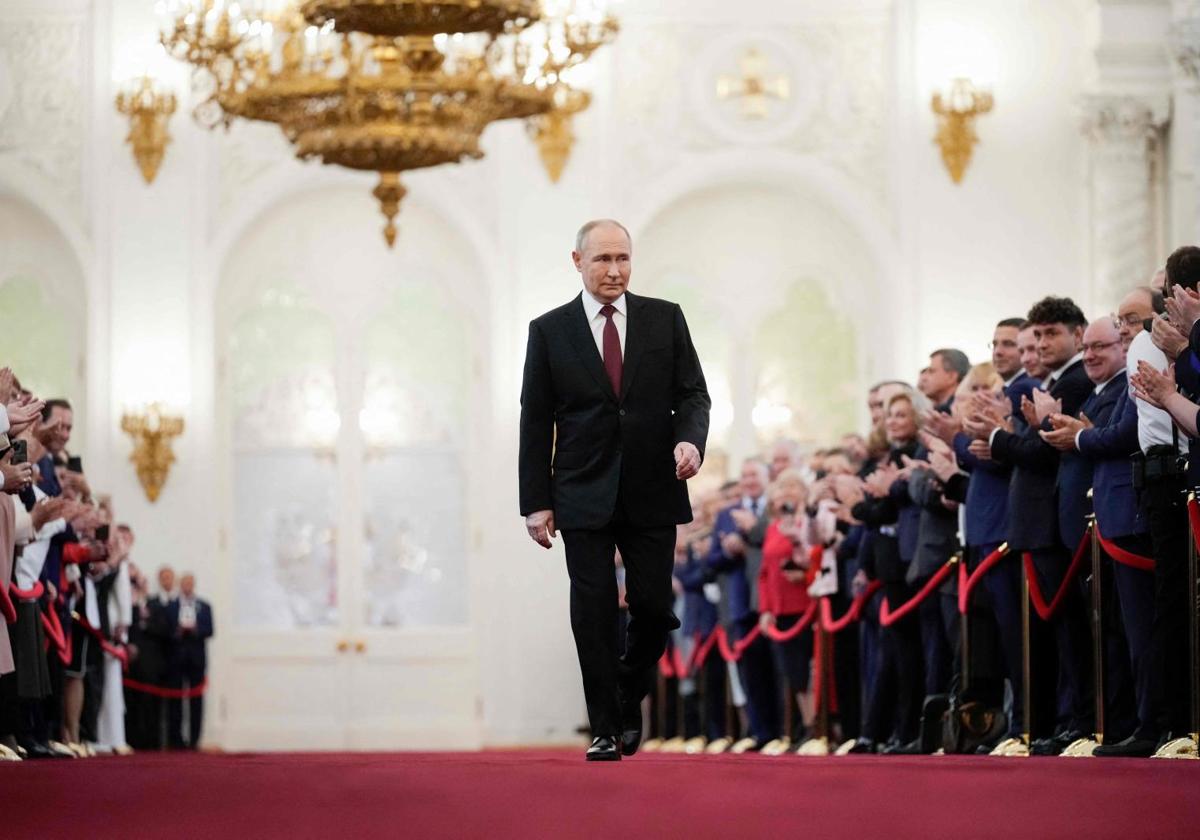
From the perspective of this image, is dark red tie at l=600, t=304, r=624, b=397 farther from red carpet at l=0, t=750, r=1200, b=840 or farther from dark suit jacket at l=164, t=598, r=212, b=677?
dark suit jacket at l=164, t=598, r=212, b=677

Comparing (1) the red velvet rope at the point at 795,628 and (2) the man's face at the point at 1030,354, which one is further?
(1) the red velvet rope at the point at 795,628

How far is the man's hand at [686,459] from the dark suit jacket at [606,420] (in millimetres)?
50

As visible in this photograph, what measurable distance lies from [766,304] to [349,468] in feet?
13.4

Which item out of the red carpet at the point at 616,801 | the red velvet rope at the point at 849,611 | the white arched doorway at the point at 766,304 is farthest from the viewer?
the white arched doorway at the point at 766,304

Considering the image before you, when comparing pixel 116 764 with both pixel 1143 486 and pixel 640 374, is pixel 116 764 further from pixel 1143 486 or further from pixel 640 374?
pixel 1143 486

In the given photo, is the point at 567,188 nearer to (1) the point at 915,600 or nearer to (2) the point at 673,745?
(2) the point at 673,745

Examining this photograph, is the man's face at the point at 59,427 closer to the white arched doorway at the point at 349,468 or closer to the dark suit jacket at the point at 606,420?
the dark suit jacket at the point at 606,420

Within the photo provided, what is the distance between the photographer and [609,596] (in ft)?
26.0

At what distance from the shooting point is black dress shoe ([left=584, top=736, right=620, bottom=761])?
770 centimetres

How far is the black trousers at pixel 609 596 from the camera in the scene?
311 inches

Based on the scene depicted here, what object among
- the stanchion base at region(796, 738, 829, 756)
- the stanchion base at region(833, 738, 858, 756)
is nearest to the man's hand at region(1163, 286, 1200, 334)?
the stanchion base at region(833, 738, 858, 756)

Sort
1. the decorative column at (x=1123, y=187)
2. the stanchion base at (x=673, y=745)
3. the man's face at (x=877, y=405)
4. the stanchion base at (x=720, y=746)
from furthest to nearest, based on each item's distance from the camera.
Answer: the decorative column at (x=1123, y=187), the stanchion base at (x=673, y=745), the stanchion base at (x=720, y=746), the man's face at (x=877, y=405)

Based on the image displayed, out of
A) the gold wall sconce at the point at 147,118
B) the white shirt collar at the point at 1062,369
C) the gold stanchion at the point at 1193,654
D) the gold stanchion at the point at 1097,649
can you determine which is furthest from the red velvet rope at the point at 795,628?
the gold wall sconce at the point at 147,118

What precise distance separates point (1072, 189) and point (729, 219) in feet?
10.3
